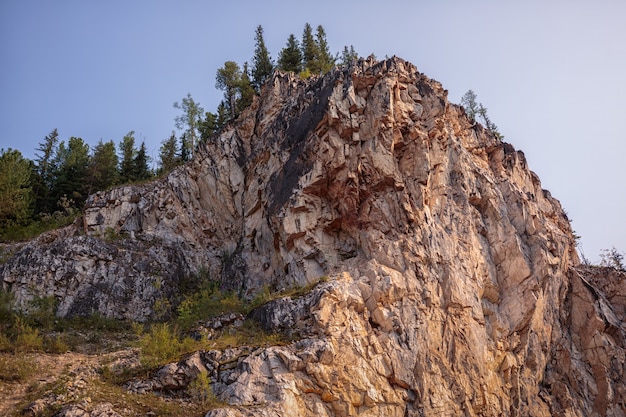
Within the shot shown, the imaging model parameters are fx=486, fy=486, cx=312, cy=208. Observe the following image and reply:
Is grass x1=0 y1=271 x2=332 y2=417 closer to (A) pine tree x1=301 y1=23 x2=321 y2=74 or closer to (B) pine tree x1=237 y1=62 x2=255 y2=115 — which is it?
(B) pine tree x1=237 y1=62 x2=255 y2=115

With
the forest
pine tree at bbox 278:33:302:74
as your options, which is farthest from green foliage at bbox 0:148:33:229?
pine tree at bbox 278:33:302:74

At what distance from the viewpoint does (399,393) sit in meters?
16.3

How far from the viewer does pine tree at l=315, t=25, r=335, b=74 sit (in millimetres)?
40719

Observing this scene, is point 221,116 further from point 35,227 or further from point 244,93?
point 35,227

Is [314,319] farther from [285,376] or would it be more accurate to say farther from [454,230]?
[454,230]

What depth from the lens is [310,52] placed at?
42.6 m

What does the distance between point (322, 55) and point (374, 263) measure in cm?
2854

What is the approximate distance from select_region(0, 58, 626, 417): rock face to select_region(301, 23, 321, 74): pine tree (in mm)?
13550

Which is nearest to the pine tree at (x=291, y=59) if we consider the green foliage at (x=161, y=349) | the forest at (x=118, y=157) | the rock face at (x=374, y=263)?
the forest at (x=118, y=157)

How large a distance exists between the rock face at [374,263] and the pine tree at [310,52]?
1355 cm

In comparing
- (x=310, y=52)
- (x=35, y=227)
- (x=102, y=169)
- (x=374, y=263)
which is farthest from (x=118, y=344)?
(x=310, y=52)

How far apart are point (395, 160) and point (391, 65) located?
19.9 ft

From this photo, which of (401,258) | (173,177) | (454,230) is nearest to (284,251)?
(401,258)

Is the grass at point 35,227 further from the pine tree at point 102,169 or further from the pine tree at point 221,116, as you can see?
the pine tree at point 221,116
